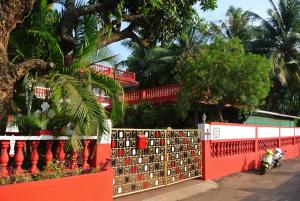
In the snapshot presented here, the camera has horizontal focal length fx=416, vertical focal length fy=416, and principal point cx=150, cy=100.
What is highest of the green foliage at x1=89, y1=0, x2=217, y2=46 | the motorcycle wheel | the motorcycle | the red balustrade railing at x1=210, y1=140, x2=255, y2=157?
the green foliage at x1=89, y1=0, x2=217, y2=46

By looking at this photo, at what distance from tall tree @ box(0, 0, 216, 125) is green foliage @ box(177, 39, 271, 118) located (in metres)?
6.93

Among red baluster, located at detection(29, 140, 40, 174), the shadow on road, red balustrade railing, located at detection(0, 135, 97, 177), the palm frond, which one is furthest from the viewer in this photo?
the shadow on road

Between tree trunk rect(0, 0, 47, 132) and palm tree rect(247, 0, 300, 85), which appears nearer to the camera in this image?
tree trunk rect(0, 0, 47, 132)

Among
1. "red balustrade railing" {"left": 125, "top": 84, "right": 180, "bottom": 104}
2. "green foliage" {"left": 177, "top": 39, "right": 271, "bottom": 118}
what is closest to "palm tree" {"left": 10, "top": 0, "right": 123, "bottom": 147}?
"green foliage" {"left": 177, "top": 39, "right": 271, "bottom": 118}

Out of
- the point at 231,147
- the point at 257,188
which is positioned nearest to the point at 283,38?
the point at 231,147

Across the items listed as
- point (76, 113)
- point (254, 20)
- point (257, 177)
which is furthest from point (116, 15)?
point (254, 20)

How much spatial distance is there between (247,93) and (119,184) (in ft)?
30.4

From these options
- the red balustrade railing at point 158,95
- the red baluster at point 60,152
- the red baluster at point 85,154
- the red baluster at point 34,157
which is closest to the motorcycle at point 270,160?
the red balustrade railing at point 158,95

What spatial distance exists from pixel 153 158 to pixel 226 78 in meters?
7.70

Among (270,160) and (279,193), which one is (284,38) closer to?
(270,160)

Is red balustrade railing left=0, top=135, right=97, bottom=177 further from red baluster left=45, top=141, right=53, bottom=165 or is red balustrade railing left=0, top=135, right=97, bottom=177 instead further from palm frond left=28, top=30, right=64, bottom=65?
palm frond left=28, top=30, right=64, bottom=65

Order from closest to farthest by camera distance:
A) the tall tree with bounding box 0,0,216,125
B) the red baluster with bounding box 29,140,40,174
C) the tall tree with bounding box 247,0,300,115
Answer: the red baluster with bounding box 29,140,40,174
the tall tree with bounding box 0,0,216,125
the tall tree with bounding box 247,0,300,115

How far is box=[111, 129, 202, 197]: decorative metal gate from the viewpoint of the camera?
8.61m

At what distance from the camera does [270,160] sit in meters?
14.3
